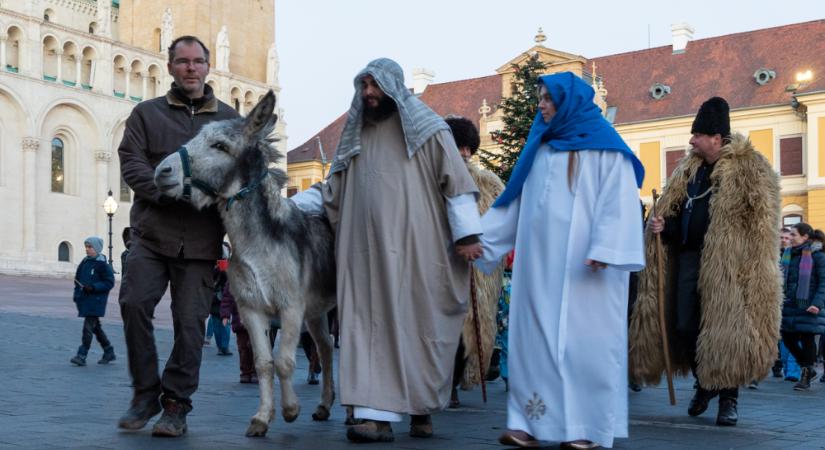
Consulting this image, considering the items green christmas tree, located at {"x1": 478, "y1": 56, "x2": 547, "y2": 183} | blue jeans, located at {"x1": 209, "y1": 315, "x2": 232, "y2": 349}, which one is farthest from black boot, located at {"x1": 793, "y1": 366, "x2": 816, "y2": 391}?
green christmas tree, located at {"x1": 478, "y1": 56, "x2": 547, "y2": 183}

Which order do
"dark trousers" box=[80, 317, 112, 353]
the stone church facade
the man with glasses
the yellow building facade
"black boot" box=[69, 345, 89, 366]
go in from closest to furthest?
the man with glasses → "black boot" box=[69, 345, 89, 366] → "dark trousers" box=[80, 317, 112, 353] → the yellow building facade → the stone church facade

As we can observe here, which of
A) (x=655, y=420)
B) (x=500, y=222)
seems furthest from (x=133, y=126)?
(x=655, y=420)

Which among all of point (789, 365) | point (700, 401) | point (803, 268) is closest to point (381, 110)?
point (700, 401)

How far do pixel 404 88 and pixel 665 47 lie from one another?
51136 millimetres

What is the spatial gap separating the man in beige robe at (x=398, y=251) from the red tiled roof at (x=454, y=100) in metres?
50.2

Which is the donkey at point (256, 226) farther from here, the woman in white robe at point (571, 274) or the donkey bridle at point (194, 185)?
the woman in white robe at point (571, 274)

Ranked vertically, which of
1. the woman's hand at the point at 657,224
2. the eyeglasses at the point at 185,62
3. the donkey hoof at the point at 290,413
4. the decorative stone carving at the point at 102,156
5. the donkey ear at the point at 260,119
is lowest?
the donkey hoof at the point at 290,413

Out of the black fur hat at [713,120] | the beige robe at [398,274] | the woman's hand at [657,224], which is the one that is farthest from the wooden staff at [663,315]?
the beige robe at [398,274]

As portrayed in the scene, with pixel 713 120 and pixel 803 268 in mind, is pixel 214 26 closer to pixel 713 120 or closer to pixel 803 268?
pixel 803 268

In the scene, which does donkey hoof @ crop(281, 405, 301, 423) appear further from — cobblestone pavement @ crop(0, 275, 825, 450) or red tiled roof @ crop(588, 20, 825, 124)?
red tiled roof @ crop(588, 20, 825, 124)

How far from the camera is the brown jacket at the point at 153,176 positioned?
6172mm

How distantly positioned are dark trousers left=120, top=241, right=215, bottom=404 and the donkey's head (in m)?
0.51

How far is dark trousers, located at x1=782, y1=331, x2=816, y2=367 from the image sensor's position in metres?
11.7

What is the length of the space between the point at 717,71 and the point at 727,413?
47.2m
